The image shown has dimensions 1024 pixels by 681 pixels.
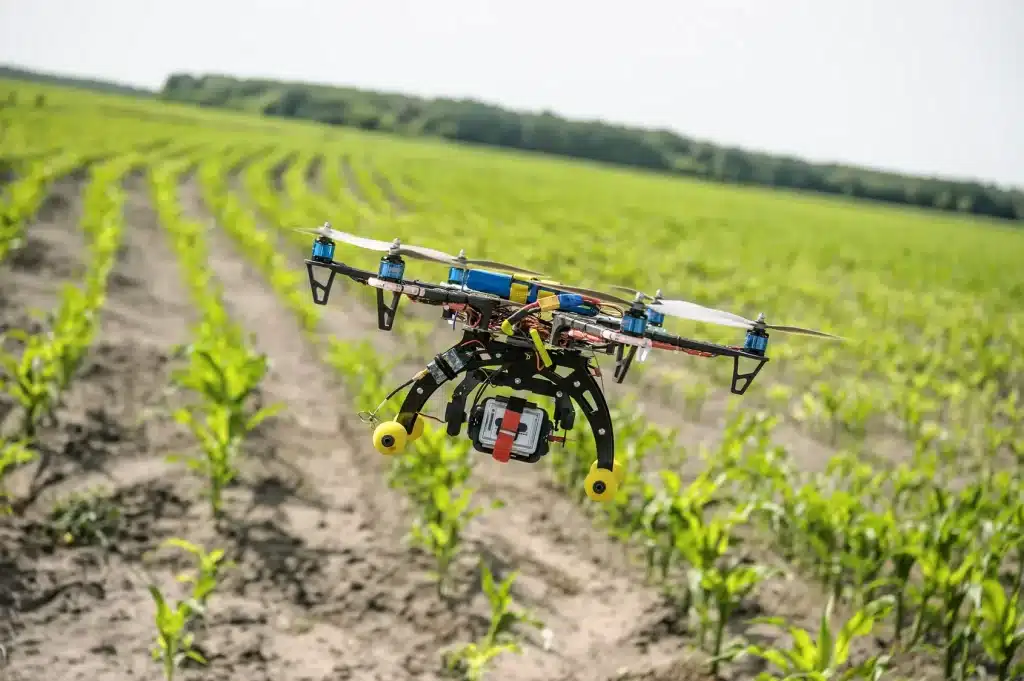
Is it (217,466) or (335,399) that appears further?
(335,399)

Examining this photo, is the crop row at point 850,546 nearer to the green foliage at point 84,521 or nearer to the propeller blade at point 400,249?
the green foliage at point 84,521

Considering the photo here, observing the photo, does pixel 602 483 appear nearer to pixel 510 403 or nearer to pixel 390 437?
pixel 510 403

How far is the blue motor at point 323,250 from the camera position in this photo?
1.69 metres

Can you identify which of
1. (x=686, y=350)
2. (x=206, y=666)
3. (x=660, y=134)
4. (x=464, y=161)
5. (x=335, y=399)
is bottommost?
(x=206, y=666)

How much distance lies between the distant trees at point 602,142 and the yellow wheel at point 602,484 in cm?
9710

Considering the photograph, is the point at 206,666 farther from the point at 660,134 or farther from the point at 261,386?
the point at 660,134

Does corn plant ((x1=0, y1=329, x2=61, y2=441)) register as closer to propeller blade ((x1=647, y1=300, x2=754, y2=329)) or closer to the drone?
the drone

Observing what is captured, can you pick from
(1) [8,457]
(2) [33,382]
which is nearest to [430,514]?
(1) [8,457]

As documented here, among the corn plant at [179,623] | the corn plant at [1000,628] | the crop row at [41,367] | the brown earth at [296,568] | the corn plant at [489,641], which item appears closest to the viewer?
the corn plant at [179,623]

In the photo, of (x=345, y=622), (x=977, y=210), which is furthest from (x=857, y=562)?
(x=977, y=210)

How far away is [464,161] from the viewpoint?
6356 centimetres

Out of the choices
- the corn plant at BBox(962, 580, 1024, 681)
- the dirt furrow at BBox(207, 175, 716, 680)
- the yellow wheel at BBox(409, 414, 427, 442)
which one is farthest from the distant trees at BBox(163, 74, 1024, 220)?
the yellow wheel at BBox(409, 414, 427, 442)

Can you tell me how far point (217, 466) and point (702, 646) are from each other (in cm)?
423

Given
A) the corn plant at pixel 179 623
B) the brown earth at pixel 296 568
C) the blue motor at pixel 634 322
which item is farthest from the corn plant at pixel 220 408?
the blue motor at pixel 634 322
